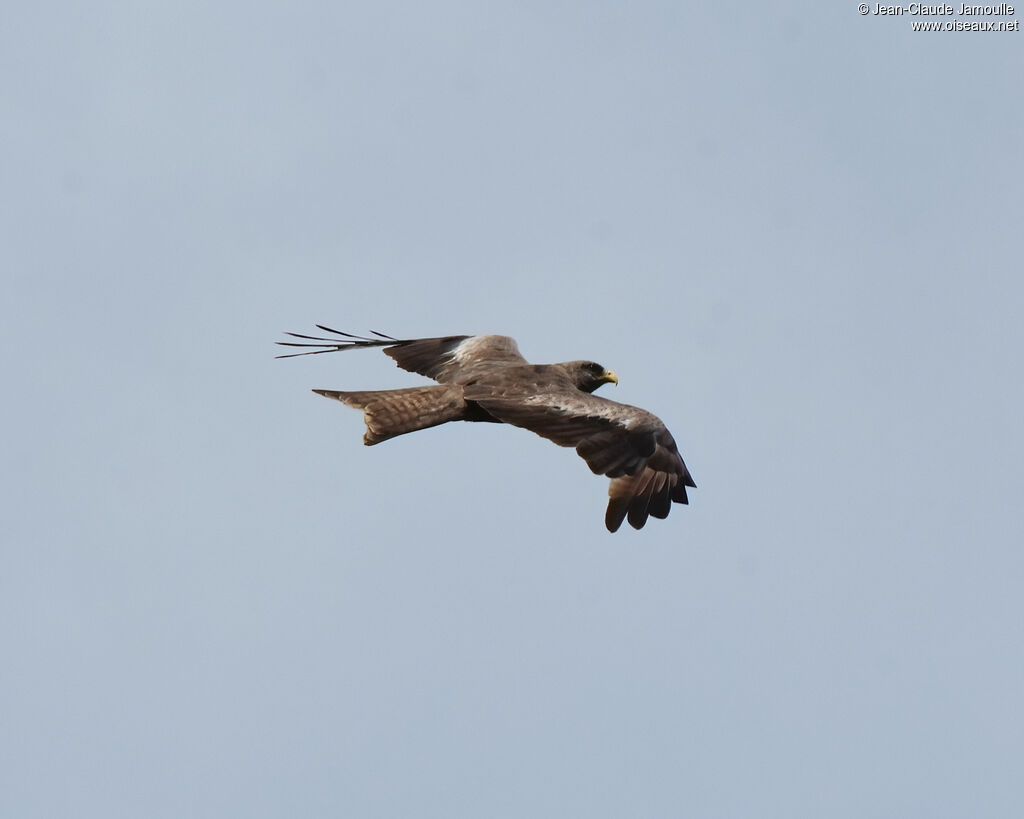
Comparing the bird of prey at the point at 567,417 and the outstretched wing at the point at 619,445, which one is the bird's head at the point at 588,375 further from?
the outstretched wing at the point at 619,445

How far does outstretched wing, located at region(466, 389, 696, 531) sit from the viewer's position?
19.8 m

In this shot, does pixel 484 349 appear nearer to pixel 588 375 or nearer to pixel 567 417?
pixel 588 375

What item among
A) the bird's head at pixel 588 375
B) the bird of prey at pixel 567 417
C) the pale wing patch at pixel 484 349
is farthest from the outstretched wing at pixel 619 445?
the pale wing patch at pixel 484 349

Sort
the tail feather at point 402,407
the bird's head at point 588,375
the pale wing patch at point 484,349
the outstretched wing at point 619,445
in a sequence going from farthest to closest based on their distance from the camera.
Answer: the pale wing patch at point 484,349 < the bird's head at point 588,375 < the tail feather at point 402,407 < the outstretched wing at point 619,445

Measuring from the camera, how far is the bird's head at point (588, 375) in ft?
73.7

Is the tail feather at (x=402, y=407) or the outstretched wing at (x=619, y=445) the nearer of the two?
the outstretched wing at (x=619, y=445)

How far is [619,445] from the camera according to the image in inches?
788

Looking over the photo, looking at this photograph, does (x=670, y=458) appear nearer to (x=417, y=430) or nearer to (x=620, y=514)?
(x=620, y=514)

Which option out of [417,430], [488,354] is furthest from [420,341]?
[417,430]

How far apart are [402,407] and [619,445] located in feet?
8.78

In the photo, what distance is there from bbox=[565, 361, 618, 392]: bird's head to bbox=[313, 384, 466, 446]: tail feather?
1751 mm

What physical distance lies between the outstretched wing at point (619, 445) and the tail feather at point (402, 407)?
0.58 metres

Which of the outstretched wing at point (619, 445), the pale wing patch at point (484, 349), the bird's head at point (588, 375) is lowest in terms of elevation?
the outstretched wing at point (619, 445)

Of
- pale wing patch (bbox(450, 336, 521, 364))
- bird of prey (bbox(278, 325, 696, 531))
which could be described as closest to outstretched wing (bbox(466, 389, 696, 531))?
bird of prey (bbox(278, 325, 696, 531))
